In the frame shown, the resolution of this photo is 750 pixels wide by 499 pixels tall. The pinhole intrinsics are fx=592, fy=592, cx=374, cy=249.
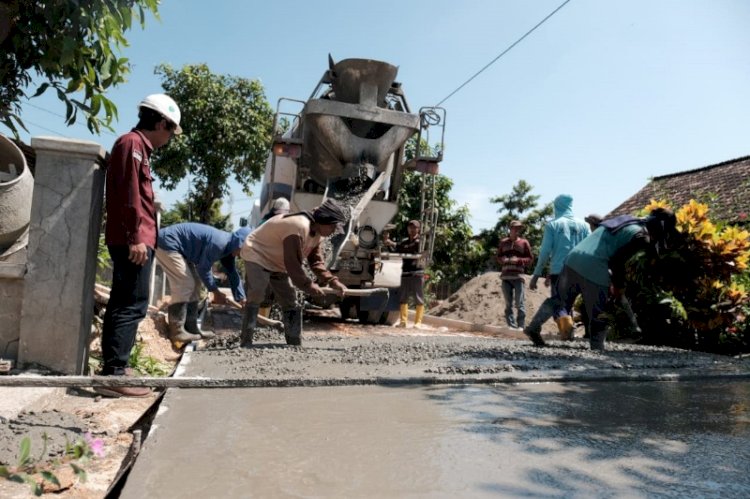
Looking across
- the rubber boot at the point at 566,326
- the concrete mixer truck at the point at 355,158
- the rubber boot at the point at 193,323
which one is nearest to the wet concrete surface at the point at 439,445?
the rubber boot at the point at 566,326

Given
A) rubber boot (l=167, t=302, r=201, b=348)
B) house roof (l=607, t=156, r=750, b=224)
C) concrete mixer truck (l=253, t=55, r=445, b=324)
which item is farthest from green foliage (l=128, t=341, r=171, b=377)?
house roof (l=607, t=156, r=750, b=224)

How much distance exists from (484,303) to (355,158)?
19.0ft

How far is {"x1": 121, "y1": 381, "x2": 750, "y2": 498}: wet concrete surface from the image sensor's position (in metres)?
1.75

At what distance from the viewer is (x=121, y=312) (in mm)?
3326

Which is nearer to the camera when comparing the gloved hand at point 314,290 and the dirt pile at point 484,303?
the gloved hand at point 314,290

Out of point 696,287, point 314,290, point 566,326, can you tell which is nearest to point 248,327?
point 314,290

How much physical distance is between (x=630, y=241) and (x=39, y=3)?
4611mm

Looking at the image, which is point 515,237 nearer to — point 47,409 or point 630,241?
point 630,241

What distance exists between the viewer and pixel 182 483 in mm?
1690

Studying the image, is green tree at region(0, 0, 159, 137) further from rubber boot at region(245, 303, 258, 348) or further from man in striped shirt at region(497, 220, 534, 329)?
man in striped shirt at region(497, 220, 534, 329)

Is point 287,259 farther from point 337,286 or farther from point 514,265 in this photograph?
point 514,265

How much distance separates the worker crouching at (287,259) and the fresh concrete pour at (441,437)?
91 cm

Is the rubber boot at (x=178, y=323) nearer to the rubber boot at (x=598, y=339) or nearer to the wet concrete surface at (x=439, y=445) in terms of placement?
the wet concrete surface at (x=439, y=445)

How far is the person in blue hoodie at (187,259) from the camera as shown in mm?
5672
